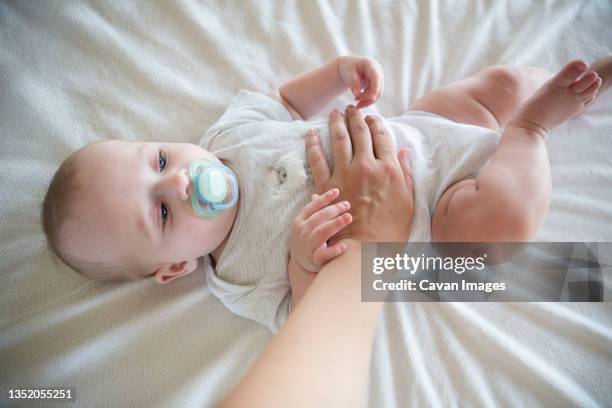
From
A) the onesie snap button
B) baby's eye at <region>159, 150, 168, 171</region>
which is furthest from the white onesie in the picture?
baby's eye at <region>159, 150, 168, 171</region>

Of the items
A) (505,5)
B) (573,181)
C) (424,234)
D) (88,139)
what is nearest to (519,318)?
(424,234)

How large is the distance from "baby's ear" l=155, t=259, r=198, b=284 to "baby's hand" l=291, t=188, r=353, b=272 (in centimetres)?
25

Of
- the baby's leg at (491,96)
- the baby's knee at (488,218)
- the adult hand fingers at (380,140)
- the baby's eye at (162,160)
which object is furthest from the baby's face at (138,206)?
the baby's leg at (491,96)

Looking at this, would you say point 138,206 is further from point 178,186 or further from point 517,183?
point 517,183

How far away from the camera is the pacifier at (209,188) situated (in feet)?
2.59

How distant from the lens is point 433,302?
0.85m

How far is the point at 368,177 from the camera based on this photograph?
2.64ft

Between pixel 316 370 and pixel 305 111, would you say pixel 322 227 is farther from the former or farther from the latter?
pixel 305 111

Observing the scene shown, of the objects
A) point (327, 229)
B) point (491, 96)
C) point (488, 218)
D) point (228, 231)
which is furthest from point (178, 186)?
point (491, 96)

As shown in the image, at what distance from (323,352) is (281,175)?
0.42 metres

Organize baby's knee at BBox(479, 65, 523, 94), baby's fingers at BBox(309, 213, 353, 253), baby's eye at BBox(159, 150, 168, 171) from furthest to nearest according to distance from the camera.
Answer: baby's knee at BBox(479, 65, 523, 94) → baby's eye at BBox(159, 150, 168, 171) → baby's fingers at BBox(309, 213, 353, 253)

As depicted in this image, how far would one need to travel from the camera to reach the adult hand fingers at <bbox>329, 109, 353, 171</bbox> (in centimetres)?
84

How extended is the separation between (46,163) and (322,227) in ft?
2.22

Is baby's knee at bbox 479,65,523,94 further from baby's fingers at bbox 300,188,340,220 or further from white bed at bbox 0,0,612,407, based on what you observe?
baby's fingers at bbox 300,188,340,220
